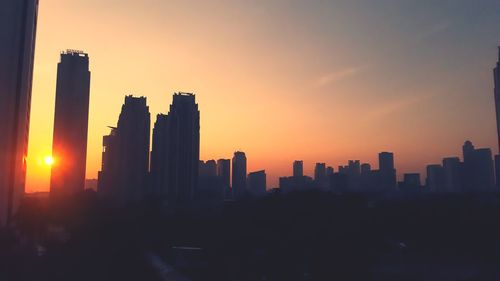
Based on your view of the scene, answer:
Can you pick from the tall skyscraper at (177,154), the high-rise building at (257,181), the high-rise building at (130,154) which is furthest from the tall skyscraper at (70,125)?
the high-rise building at (257,181)

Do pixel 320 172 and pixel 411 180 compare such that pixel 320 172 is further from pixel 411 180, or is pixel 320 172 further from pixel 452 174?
pixel 452 174

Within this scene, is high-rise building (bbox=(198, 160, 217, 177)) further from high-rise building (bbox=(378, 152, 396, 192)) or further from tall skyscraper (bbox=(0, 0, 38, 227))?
tall skyscraper (bbox=(0, 0, 38, 227))

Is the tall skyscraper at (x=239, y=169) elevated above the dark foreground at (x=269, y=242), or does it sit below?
above

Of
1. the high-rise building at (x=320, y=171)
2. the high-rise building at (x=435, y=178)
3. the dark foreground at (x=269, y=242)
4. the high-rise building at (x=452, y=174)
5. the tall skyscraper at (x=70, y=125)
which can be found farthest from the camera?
the high-rise building at (x=320, y=171)

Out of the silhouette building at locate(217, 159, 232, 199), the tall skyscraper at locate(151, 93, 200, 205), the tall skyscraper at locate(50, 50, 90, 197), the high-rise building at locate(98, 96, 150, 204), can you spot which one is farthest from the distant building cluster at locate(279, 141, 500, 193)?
the tall skyscraper at locate(50, 50, 90, 197)

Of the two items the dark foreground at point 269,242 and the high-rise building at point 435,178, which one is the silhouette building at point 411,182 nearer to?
the high-rise building at point 435,178

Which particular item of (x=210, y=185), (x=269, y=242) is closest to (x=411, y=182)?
(x=210, y=185)
